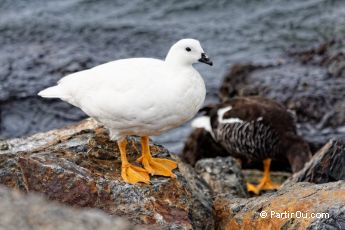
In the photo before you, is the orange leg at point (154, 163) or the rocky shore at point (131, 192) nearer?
the rocky shore at point (131, 192)

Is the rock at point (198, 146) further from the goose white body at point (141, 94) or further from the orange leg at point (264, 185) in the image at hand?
the goose white body at point (141, 94)

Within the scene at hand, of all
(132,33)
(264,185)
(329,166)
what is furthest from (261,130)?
(132,33)

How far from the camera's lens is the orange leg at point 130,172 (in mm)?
6285

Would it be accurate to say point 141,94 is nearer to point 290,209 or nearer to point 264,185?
point 290,209

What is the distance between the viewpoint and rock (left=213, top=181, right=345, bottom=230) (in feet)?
18.3

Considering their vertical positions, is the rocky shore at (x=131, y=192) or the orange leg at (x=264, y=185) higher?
the rocky shore at (x=131, y=192)

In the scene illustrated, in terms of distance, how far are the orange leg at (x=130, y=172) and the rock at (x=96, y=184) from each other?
0.07 m

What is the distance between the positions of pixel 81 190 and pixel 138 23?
13.0 meters

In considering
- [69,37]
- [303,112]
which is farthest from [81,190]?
[69,37]

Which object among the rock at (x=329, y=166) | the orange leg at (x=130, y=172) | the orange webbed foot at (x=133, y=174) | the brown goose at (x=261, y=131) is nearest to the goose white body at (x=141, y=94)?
the orange leg at (x=130, y=172)

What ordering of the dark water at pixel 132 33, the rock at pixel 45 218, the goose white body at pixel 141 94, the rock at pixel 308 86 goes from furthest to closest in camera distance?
the dark water at pixel 132 33 → the rock at pixel 308 86 → the goose white body at pixel 141 94 → the rock at pixel 45 218

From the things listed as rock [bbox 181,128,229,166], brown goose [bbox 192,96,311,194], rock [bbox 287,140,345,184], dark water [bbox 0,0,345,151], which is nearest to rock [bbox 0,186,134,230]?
rock [bbox 287,140,345,184]

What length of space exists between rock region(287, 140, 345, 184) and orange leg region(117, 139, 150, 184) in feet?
7.47

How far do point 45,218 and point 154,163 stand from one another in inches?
138
